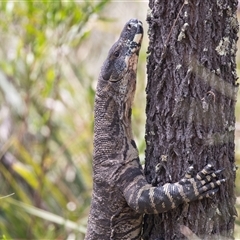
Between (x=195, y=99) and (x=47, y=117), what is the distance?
2.53m

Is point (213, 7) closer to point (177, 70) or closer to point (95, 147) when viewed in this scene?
point (177, 70)

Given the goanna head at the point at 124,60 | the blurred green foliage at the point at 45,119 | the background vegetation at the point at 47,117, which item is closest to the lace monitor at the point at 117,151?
the goanna head at the point at 124,60

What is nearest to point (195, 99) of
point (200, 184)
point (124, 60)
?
point (200, 184)

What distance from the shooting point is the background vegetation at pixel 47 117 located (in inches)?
171

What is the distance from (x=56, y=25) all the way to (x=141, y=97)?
1.81 meters

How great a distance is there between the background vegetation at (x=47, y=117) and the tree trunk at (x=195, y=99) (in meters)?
0.86

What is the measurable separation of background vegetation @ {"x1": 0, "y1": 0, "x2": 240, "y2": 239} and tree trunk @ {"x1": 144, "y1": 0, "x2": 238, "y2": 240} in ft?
2.81

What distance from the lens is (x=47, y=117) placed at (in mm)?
4832

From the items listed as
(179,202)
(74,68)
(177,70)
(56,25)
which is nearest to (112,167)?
(179,202)

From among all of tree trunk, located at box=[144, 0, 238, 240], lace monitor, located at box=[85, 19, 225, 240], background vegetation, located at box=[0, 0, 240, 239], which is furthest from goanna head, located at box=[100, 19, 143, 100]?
background vegetation, located at box=[0, 0, 240, 239]

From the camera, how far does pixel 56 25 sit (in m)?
4.34

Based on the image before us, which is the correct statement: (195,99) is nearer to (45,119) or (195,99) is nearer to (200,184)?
(200,184)

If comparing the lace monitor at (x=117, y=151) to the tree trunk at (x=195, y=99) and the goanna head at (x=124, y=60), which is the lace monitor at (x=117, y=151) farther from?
the tree trunk at (x=195, y=99)

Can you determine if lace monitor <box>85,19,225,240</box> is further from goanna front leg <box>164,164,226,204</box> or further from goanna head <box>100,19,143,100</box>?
goanna front leg <box>164,164,226,204</box>
